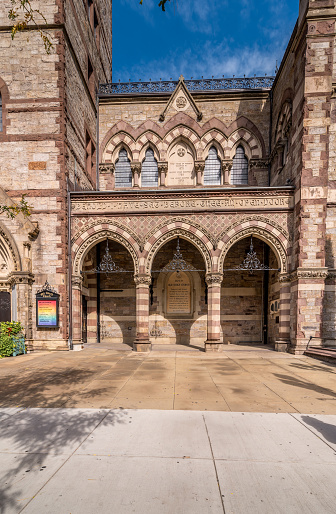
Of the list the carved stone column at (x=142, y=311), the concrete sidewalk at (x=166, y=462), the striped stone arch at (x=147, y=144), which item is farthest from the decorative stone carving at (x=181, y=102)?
the concrete sidewalk at (x=166, y=462)

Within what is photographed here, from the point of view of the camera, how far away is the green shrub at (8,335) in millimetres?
10664

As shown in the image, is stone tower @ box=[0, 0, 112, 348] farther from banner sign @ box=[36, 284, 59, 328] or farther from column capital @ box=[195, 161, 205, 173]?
column capital @ box=[195, 161, 205, 173]

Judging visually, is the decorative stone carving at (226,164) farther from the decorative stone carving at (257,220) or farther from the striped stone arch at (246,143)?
the decorative stone carving at (257,220)

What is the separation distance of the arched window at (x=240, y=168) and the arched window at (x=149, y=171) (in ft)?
16.4

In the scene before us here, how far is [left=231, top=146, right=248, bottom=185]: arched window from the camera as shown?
17109 millimetres

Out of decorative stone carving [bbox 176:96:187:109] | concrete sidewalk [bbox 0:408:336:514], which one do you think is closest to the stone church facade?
decorative stone carving [bbox 176:96:187:109]

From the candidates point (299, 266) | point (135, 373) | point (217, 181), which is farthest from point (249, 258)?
point (135, 373)

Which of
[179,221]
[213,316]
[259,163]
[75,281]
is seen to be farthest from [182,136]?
[213,316]

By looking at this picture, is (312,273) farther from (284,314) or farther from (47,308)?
(47,308)

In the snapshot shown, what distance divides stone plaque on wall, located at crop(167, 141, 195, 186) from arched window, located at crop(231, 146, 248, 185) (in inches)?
105

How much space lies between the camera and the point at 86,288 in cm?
1526

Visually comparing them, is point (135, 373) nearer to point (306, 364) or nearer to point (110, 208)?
point (306, 364)

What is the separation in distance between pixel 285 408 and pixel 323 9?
1521 cm

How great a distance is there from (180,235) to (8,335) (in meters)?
8.52
